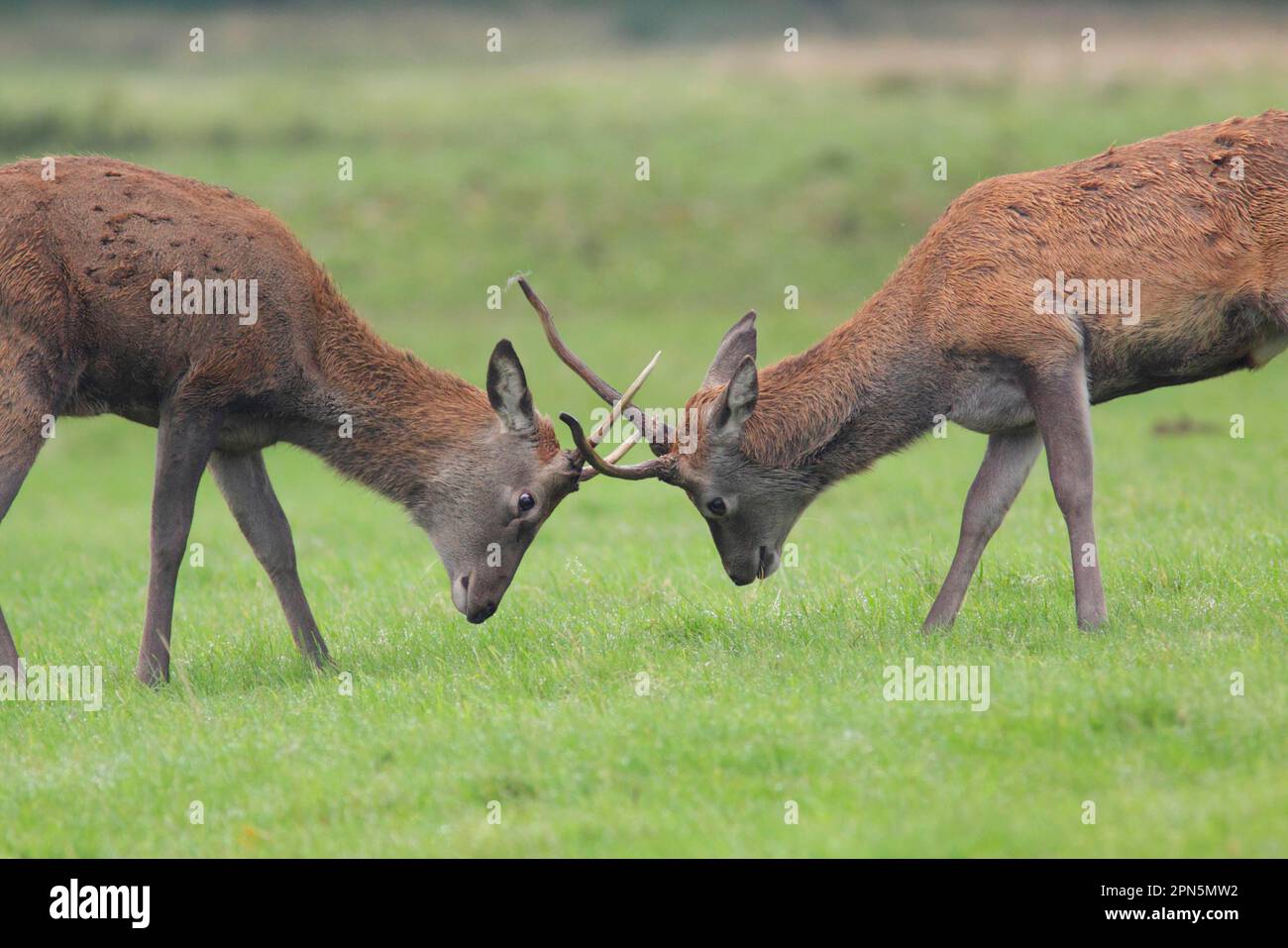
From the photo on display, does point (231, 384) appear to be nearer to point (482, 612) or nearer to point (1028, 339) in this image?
point (482, 612)

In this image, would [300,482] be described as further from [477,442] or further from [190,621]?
[477,442]

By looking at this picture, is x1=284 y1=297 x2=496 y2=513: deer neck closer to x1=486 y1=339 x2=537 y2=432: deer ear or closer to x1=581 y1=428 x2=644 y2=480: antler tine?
x1=486 y1=339 x2=537 y2=432: deer ear

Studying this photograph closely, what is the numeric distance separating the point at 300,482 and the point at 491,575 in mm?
11756

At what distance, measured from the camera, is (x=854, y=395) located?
29.7 ft

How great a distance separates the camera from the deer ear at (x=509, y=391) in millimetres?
9031

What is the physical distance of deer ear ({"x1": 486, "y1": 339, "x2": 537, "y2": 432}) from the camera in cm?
903

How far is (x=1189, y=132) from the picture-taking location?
897cm

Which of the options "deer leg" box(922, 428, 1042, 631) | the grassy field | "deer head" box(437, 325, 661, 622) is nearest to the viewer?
the grassy field

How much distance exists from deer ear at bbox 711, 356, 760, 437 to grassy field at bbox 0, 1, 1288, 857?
1035mm

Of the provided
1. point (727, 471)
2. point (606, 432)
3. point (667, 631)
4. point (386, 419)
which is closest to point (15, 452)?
point (386, 419)

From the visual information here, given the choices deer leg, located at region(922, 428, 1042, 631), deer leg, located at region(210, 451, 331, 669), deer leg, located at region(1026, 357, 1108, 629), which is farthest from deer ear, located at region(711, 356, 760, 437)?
deer leg, located at region(210, 451, 331, 669)

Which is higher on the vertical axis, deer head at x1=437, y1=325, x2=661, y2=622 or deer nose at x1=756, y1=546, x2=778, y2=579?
deer head at x1=437, y1=325, x2=661, y2=622

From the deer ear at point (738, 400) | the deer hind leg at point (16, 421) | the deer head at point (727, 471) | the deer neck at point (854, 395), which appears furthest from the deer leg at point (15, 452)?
the deer neck at point (854, 395)
